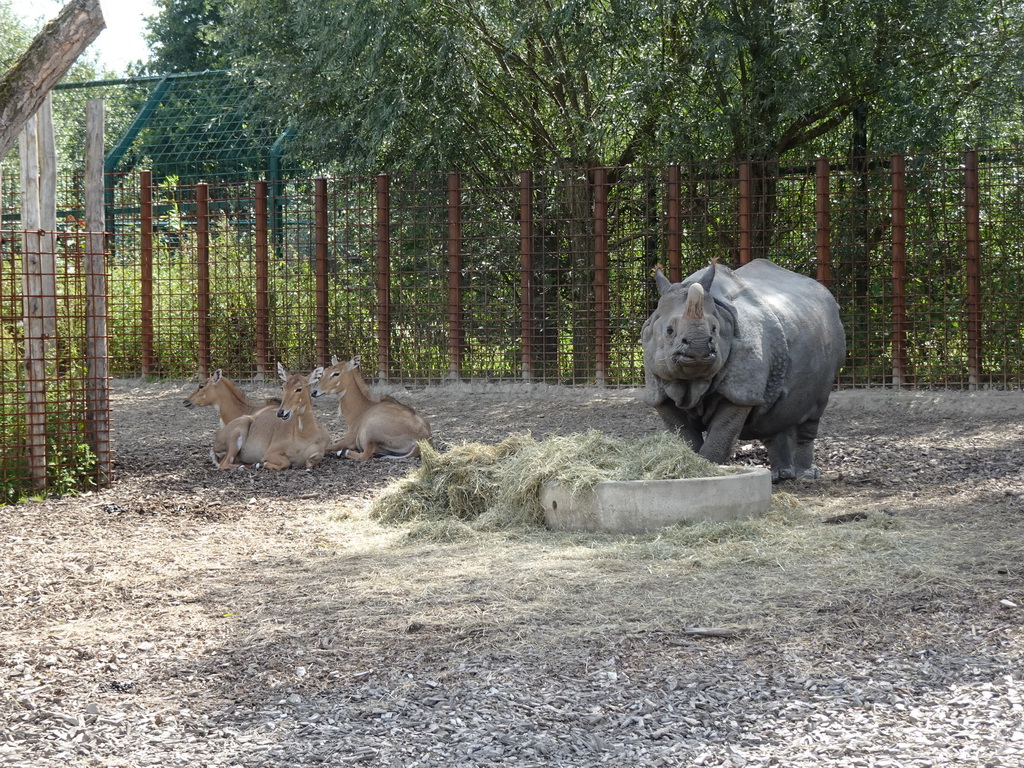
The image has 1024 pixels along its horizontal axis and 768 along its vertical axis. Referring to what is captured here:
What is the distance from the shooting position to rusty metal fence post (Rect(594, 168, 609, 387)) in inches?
580

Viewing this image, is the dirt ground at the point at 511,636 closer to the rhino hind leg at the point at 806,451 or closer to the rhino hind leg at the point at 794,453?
the rhino hind leg at the point at 794,453

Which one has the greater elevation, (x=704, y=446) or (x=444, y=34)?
(x=444, y=34)

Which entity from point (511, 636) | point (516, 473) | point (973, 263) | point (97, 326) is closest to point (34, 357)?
point (97, 326)

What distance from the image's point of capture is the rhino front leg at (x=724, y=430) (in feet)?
27.3

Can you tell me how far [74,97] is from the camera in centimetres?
2862

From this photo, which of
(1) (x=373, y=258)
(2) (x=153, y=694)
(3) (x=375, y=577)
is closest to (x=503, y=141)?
(1) (x=373, y=258)

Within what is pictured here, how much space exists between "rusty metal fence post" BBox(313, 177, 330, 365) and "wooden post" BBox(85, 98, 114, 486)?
6.08 metres

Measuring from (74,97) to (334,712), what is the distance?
27.4 metres

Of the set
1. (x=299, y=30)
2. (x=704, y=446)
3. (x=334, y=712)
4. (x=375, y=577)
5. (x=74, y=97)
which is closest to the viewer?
(x=334, y=712)

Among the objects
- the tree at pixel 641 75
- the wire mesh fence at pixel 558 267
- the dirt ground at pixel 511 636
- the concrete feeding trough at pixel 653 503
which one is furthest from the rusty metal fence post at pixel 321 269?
the concrete feeding trough at pixel 653 503

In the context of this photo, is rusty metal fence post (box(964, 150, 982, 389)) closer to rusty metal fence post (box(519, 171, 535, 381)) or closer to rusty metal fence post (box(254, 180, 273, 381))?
rusty metal fence post (box(519, 171, 535, 381))

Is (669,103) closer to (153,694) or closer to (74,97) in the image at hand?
(153,694)

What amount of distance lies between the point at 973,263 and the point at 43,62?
10877 mm

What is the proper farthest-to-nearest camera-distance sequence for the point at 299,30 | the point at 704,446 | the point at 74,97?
the point at 74,97 < the point at 299,30 < the point at 704,446
